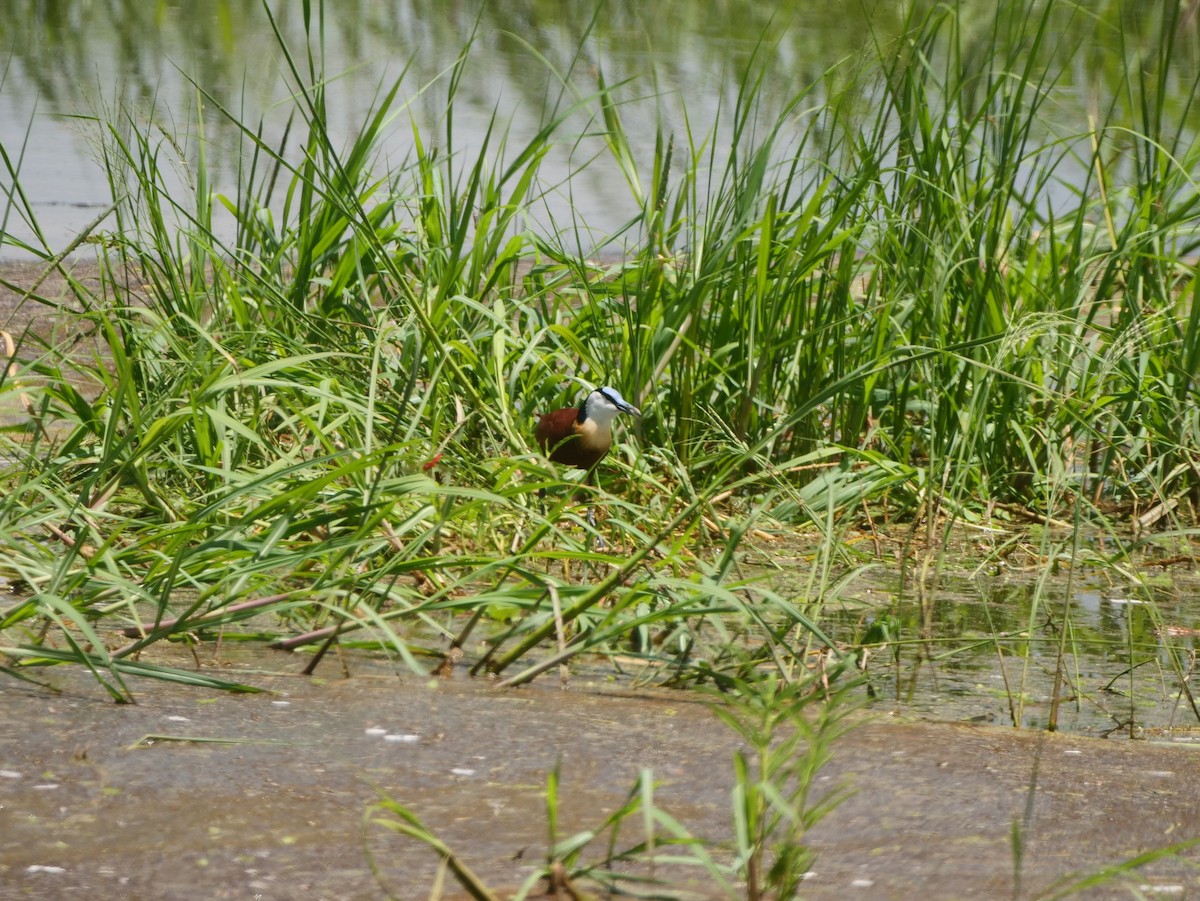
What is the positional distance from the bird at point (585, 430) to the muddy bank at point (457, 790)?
137cm

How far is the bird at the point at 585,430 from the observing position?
3.75 meters

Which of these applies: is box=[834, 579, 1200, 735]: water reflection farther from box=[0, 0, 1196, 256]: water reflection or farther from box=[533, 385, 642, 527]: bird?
box=[0, 0, 1196, 256]: water reflection

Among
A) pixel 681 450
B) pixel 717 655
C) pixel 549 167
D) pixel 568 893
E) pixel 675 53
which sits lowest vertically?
pixel 568 893

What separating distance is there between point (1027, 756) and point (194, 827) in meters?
1.18

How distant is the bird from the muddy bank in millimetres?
1368

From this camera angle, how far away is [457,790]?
6.37 ft

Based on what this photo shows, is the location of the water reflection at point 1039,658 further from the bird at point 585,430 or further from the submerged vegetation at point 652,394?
the bird at point 585,430

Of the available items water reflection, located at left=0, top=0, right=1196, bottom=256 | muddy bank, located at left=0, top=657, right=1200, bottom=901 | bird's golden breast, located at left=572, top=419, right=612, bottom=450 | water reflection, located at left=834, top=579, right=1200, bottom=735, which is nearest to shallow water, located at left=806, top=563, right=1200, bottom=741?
water reflection, located at left=834, top=579, right=1200, bottom=735

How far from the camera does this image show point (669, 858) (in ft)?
5.22

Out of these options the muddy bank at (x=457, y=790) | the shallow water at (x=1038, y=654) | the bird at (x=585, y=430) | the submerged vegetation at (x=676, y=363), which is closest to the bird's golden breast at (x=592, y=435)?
the bird at (x=585, y=430)

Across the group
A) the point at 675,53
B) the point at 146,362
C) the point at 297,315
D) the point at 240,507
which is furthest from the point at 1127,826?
the point at 675,53

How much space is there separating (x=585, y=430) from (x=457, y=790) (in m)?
1.97

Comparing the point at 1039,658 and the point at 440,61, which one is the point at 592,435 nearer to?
the point at 1039,658

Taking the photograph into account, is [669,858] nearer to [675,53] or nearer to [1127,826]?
[1127,826]
